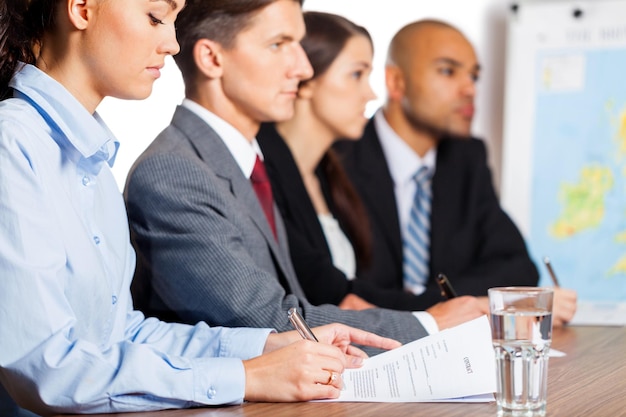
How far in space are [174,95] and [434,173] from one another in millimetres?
1264

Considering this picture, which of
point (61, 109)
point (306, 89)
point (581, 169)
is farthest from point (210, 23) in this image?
point (581, 169)

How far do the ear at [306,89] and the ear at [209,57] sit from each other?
51cm

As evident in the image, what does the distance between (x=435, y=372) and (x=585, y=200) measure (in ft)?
7.56

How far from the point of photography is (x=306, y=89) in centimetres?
255

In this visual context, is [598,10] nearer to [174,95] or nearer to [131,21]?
[174,95]

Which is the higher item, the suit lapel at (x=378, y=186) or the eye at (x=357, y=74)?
the eye at (x=357, y=74)

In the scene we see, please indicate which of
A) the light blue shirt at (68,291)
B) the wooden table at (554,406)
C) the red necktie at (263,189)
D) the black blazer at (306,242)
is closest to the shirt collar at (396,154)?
the black blazer at (306,242)

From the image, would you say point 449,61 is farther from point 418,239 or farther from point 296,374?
point 296,374

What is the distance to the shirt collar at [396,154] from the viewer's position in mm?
2965

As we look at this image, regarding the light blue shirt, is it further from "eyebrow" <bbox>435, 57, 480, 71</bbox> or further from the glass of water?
"eyebrow" <bbox>435, 57, 480, 71</bbox>

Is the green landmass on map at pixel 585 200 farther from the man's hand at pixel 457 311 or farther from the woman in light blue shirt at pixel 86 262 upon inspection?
the woman in light blue shirt at pixel 86 262

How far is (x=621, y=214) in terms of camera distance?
A: 350 cm

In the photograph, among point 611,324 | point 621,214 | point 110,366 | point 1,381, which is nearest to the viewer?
point 110,366

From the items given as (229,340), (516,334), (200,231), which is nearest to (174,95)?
(200,231)
